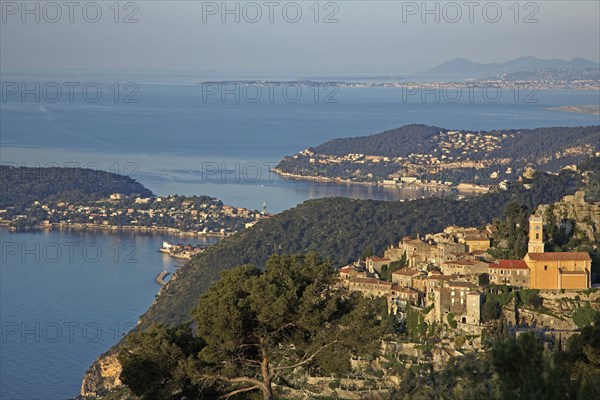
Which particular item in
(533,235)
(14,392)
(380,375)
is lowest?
(14,392)

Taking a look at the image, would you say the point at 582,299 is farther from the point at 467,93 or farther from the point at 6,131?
the point at 467,93

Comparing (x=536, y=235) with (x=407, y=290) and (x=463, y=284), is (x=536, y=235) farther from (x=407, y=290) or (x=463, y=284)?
(x=407, y=290)

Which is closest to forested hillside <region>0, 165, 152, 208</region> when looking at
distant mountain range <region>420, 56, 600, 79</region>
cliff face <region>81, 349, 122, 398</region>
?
cliff face <region>81, 349, 122, 398</region>

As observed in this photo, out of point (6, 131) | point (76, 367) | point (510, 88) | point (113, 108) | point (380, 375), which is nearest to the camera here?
point (380, 375)

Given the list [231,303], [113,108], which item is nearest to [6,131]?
[113,108]

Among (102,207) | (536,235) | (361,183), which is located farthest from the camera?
(361,183)

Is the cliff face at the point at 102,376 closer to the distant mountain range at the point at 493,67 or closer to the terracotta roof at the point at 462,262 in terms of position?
the terracotta roof at the point at 462,262

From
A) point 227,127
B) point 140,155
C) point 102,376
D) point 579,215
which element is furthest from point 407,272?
point 227,127

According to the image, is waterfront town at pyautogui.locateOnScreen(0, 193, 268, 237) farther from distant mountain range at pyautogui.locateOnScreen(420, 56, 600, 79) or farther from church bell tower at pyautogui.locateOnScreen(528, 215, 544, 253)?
distant mountain range at pyautogui.locateOnScreen(420, 56, 600, 79)
